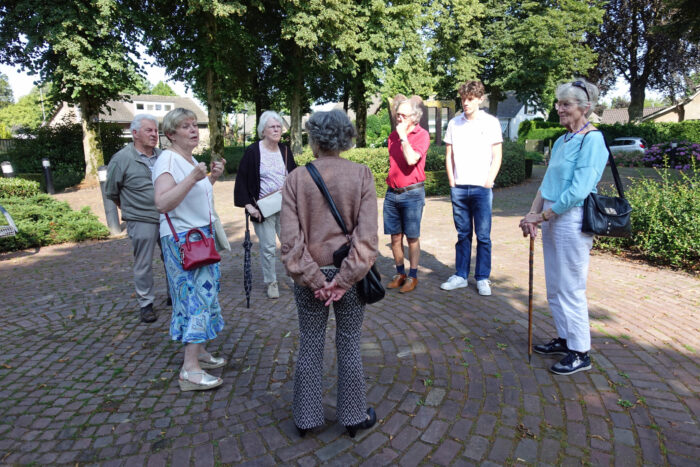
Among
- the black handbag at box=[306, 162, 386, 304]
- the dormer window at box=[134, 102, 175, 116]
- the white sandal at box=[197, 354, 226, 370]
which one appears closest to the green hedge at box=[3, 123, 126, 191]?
the white sandal at box=[197, 354, 226, 370]

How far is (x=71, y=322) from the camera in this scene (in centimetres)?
466

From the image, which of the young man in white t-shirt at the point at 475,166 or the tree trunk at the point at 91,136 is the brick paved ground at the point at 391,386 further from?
the tree trunk at the point at 91,136

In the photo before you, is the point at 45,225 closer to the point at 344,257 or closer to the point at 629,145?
the point at 344,257

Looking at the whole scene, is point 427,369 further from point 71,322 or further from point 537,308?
point 71,322

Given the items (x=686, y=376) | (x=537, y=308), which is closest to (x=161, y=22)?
(x=537, y=308)

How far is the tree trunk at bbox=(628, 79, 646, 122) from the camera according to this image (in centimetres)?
3344

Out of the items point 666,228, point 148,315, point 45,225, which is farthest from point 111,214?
point 666,228

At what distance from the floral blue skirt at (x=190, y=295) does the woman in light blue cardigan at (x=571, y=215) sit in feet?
8.20

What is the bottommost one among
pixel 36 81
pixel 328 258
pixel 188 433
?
pixel 188 433

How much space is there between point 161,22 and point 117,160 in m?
15.4

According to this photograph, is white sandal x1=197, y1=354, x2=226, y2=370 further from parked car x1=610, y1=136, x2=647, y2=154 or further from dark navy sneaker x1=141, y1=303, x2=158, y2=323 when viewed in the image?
parked car x1=610, y1=136, x2=647, y2=154

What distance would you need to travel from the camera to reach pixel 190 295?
3.10 m

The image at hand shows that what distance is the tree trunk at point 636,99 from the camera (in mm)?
33438

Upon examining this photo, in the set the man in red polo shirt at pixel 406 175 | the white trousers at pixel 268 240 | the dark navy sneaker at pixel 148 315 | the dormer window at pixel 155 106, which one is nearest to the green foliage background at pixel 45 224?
the dark navy sneaker at pixel 148 315
